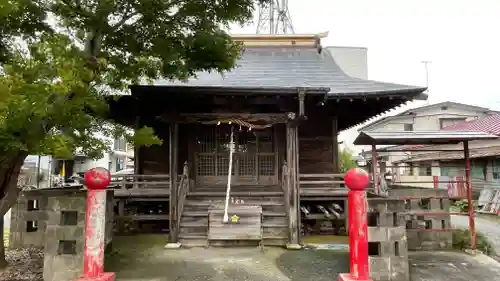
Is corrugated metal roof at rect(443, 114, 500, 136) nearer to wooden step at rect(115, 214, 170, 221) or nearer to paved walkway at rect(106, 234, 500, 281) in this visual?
paved walkway at rect(106, 234, 500, 281)

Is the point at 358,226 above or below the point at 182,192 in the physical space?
below

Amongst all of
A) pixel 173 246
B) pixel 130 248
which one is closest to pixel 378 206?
pixel 173 246

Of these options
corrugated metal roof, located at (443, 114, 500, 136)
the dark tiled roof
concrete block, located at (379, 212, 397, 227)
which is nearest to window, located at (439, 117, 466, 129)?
corrugated metal roof, located at (443, 114, 500, 136)

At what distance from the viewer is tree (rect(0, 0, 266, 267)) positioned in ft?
14.4

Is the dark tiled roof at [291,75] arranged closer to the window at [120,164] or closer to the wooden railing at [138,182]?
the wooden railing at [138,182]

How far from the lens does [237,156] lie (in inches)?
399

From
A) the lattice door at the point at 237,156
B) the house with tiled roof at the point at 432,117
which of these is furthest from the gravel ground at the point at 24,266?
the house with tiled roof at the point at 432,117

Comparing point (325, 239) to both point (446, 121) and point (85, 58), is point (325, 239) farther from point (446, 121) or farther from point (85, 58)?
point (446, 121)

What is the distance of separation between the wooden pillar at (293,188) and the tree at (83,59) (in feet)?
8.25

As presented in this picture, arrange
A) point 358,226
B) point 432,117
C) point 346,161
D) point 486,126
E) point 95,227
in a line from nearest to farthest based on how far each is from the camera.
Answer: point 358,226 → point 95,227 → point 486,126 → point 432,117 → point 346,161

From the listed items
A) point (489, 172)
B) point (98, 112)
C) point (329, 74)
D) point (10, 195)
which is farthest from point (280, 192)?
point (489, 172)

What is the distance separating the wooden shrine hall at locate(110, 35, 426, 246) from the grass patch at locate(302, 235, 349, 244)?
0.76 metres

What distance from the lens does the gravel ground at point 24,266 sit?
552 centimetres

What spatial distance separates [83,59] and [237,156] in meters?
5.81
